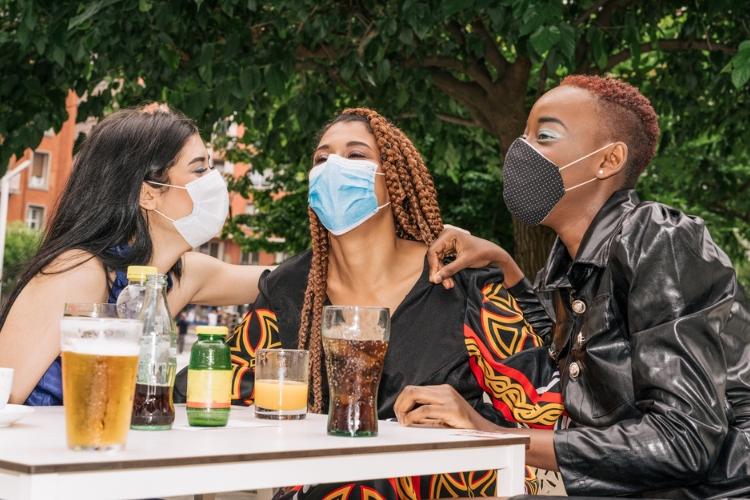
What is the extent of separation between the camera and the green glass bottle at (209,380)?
2.45m

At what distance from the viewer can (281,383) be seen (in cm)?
266

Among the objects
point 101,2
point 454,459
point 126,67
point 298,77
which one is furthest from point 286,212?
point 454,459

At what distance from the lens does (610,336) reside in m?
2.79

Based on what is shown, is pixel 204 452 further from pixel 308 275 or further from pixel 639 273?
pixel 308 275

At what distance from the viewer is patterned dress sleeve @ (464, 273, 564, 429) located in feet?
10.4

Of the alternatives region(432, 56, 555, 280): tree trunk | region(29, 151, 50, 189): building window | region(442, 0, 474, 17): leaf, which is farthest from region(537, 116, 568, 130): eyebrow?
region(29, 151, 50, 189): building window

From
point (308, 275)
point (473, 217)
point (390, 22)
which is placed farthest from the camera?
point (473, 217)

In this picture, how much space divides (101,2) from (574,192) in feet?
12.1

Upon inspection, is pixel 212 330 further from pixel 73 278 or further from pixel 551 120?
pixel 551 120

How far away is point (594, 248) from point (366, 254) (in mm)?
977

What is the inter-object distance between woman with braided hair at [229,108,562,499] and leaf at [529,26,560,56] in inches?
64.1

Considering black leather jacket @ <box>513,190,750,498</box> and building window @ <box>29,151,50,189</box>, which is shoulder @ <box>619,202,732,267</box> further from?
building window @ <box>29,151,50,189</box>

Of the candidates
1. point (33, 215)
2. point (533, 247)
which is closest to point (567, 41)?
point (533, 247)

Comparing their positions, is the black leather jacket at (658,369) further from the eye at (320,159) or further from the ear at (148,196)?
the ear at (148,196)
